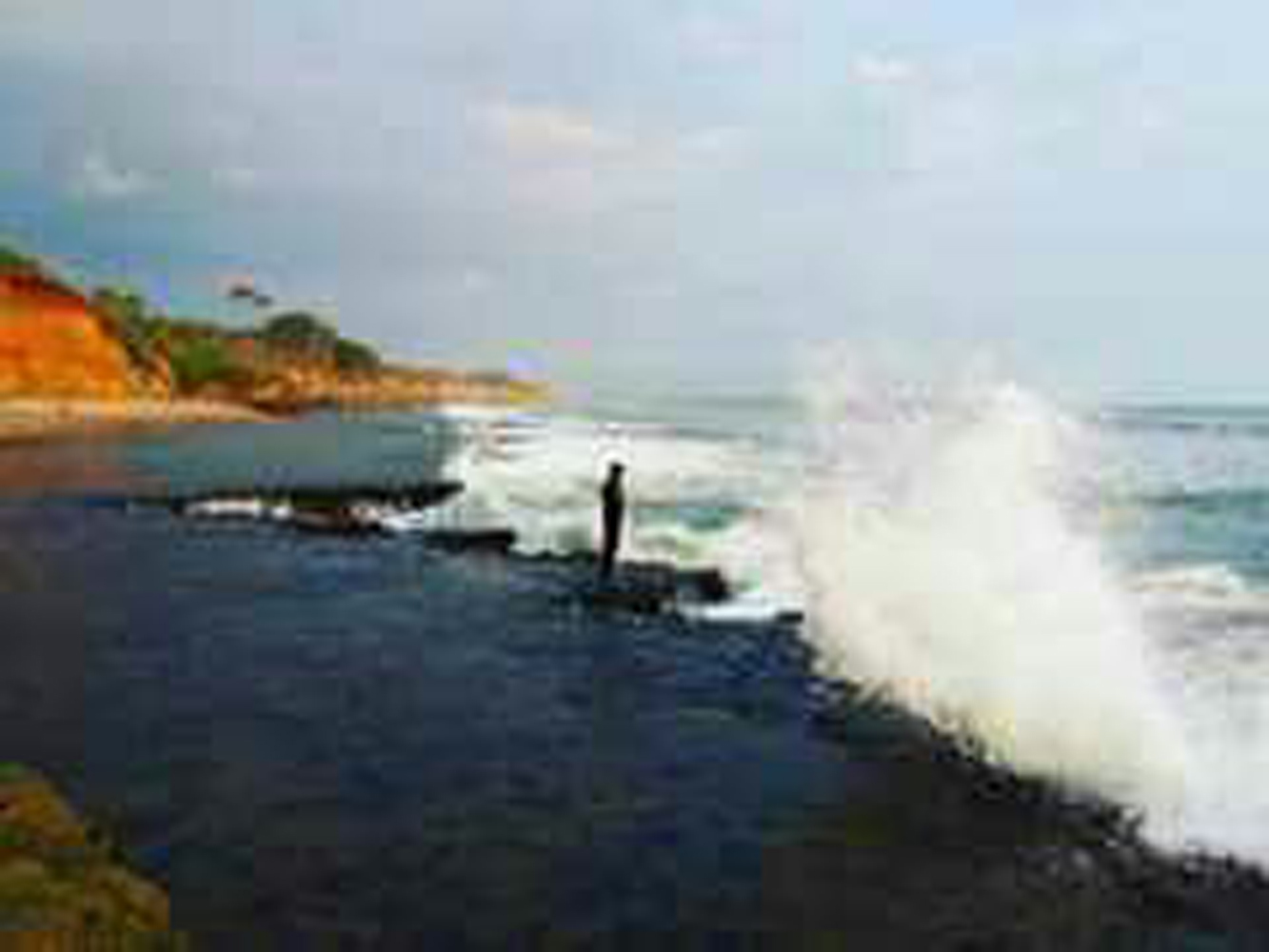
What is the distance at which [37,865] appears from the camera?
17.9 feet

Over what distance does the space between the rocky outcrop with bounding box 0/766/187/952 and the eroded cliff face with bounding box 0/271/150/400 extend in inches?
2485

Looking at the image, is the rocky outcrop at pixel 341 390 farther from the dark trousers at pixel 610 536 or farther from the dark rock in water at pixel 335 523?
the dark trousers at pixel 610 536

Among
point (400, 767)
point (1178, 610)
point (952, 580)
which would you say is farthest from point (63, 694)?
point (1178, 610)

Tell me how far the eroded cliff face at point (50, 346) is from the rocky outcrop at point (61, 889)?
63131 mm

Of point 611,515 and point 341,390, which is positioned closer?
point 611,515

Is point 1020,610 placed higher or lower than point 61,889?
higher

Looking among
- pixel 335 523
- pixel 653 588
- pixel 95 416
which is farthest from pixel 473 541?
pixel 95 416

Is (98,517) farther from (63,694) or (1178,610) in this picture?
(1178,610)

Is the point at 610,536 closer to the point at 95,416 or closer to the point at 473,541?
the point at 473,541

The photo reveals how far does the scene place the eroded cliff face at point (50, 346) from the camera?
61500 mm

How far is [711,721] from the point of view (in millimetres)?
10492

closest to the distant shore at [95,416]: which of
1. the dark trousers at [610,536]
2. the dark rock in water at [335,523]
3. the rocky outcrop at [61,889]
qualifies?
the dark rock in water at [335,523]

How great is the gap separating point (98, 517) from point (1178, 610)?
22754 millimetres

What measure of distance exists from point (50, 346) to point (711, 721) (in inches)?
2600
